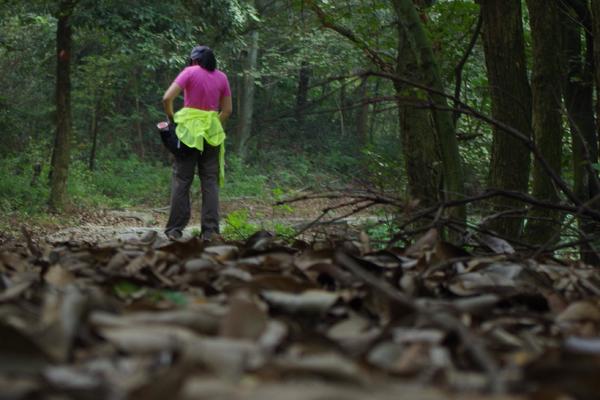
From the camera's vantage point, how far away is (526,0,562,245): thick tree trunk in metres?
6.15

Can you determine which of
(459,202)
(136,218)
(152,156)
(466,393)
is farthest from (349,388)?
(152,156)

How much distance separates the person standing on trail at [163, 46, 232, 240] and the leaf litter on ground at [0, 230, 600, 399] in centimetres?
532

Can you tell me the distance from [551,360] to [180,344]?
59 centimetres

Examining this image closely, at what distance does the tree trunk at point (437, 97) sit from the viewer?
4023 millimetres

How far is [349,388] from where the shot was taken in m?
1.14

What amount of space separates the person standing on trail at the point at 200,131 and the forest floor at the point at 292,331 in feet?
17.1

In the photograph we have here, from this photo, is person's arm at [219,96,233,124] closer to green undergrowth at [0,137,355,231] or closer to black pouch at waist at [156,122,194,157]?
black pouch at waist at [156,122,194,157]

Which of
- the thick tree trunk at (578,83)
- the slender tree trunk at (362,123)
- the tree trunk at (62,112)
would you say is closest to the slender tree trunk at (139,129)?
the slender tree trunk at (362,123)

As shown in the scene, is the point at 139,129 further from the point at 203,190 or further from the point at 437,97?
the point at 437,97

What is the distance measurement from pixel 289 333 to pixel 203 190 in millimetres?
6561

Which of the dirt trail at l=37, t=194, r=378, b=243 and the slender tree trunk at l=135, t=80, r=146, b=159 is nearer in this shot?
the dirt trail at l=37, t=194, r=378, b=243

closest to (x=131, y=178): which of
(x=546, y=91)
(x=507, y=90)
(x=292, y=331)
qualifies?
(x=546, y=91)

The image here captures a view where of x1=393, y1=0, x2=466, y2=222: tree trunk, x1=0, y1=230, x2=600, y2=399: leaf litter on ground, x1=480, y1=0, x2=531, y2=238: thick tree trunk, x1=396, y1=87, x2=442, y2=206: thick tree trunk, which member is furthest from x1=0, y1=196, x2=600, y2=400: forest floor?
x1=396, y1=87, x2=442, y2=206: thick tree trunk

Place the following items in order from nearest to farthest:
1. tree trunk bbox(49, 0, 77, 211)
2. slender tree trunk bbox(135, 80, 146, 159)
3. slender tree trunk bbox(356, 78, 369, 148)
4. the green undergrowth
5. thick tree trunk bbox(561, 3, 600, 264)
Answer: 1. thick tree trunk bbox(561, 3, 600, 264)
2. tree trunk bbox(49, 0, 77, 211)
3. the green undergrowth
4. slender tree trunk bbox(135, 80, 146, 159)
5. slender tree trunk bbox(356, 78, 369, 148)
